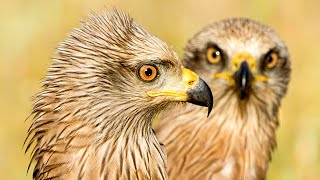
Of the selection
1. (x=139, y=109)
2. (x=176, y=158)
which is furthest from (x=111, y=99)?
(x=176, y=158)

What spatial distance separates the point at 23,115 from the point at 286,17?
3607 mm

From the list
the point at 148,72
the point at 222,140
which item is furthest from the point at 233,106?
the point at 148,72

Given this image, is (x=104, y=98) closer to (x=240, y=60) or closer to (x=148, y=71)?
(x=148, y=71)

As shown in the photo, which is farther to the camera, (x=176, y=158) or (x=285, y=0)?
(x=285, y=0)

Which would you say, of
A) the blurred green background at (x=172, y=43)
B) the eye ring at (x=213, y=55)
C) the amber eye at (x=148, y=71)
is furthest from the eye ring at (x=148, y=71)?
the blurred green background at (x=172, y=43)

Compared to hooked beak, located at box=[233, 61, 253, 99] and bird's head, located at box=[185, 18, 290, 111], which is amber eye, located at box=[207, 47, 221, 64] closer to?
bird's head, located at box=[185, 18, 290, 111]

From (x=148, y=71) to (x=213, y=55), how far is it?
6.69 ft

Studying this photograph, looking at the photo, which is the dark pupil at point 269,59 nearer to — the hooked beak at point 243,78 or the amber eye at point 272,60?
the amber eye at point 272,60

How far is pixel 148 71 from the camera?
8523mm

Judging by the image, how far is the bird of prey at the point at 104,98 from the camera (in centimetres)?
→ 848

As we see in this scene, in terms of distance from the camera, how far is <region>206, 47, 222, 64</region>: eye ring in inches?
413

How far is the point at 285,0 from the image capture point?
15641 mm

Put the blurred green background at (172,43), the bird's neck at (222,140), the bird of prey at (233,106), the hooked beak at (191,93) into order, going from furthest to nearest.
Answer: the blurred green background at (172,43), the bird of prey at (233,106), the bird's neck at (222,140), the hooked beak at (191,93)

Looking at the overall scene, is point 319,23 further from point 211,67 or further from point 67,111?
point 67,111
